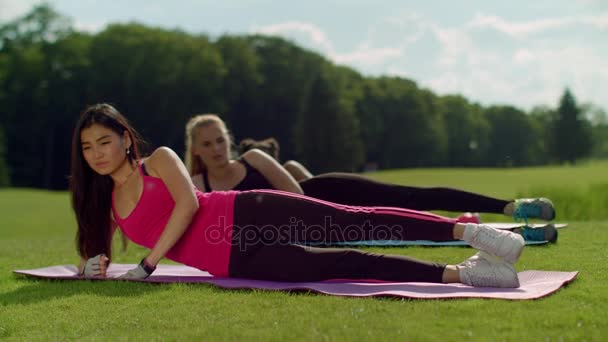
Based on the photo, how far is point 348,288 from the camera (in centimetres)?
400

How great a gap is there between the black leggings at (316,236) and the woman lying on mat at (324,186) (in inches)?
56.1

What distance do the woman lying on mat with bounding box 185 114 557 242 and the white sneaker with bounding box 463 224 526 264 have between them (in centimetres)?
159

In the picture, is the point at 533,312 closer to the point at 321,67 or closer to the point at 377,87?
the point at 321,67

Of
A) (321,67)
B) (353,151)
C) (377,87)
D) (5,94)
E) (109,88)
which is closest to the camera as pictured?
(5,94)

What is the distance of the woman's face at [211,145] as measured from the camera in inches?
261

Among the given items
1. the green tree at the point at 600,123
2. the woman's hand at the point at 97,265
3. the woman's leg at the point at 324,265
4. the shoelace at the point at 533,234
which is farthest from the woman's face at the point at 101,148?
the green tree at the point at 600,123

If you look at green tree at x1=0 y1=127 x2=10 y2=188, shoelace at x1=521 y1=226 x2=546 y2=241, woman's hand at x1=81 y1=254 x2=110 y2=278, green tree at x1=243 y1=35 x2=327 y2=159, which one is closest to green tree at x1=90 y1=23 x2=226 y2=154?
green tree at x1=243 y1=35 x2=327 y2=159

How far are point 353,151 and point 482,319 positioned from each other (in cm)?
5541

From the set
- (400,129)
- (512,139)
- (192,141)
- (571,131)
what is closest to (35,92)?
(400,129)

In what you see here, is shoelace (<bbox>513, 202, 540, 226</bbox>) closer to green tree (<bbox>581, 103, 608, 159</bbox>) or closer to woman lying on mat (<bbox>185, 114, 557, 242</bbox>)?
woman lying on mat (<bbox>185, 114, 557, 242</bbox>)

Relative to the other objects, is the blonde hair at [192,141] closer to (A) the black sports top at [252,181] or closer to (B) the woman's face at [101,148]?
(A) the black sports top at [252,181]

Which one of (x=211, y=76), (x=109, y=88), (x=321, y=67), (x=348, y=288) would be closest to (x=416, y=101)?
(x=321, y=67)

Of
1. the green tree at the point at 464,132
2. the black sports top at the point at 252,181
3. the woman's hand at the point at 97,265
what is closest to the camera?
the woman's hand at the point at 97,265

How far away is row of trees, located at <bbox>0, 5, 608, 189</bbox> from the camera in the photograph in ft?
164
